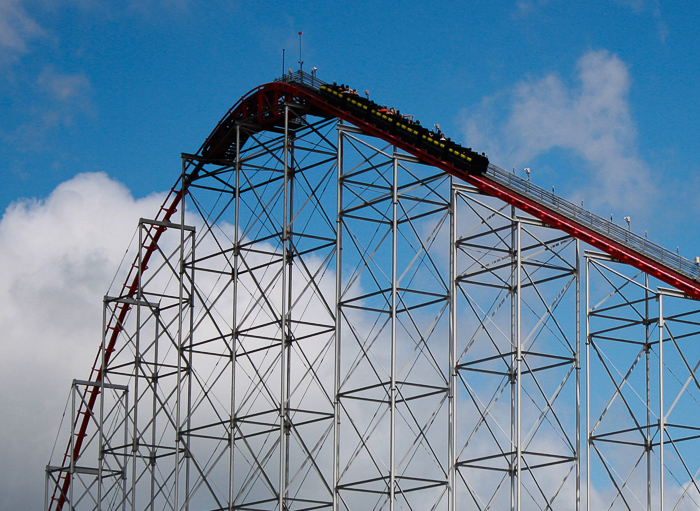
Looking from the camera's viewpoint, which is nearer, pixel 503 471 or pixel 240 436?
pixel 503 471

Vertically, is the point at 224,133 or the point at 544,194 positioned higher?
the point at 224,133

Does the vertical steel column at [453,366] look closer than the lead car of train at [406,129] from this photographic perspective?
Yes

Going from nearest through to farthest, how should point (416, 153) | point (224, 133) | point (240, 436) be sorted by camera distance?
point (416, 153) < point (240, 436) < point (224, 133)

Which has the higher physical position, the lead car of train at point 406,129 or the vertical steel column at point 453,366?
the lead car of train at point 406,129

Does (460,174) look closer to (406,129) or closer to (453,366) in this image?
(406,129)

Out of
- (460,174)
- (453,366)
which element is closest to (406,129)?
(460,174)

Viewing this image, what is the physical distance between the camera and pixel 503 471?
41812 millimetres

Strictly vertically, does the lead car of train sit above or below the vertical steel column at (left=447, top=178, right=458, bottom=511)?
above

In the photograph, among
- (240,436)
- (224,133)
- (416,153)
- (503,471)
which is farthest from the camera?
(224,133)

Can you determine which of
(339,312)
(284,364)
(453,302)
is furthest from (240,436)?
(453,302)

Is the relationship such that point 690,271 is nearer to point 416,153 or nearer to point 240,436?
point 416,153

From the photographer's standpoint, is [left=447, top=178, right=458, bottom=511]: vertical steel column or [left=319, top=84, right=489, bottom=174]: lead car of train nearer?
[left=447, top=178, right=458, bottom=511]: vertical steel column

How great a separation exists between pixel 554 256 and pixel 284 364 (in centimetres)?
955

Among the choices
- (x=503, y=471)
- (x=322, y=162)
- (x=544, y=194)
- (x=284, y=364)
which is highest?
(x=322, y=162)
